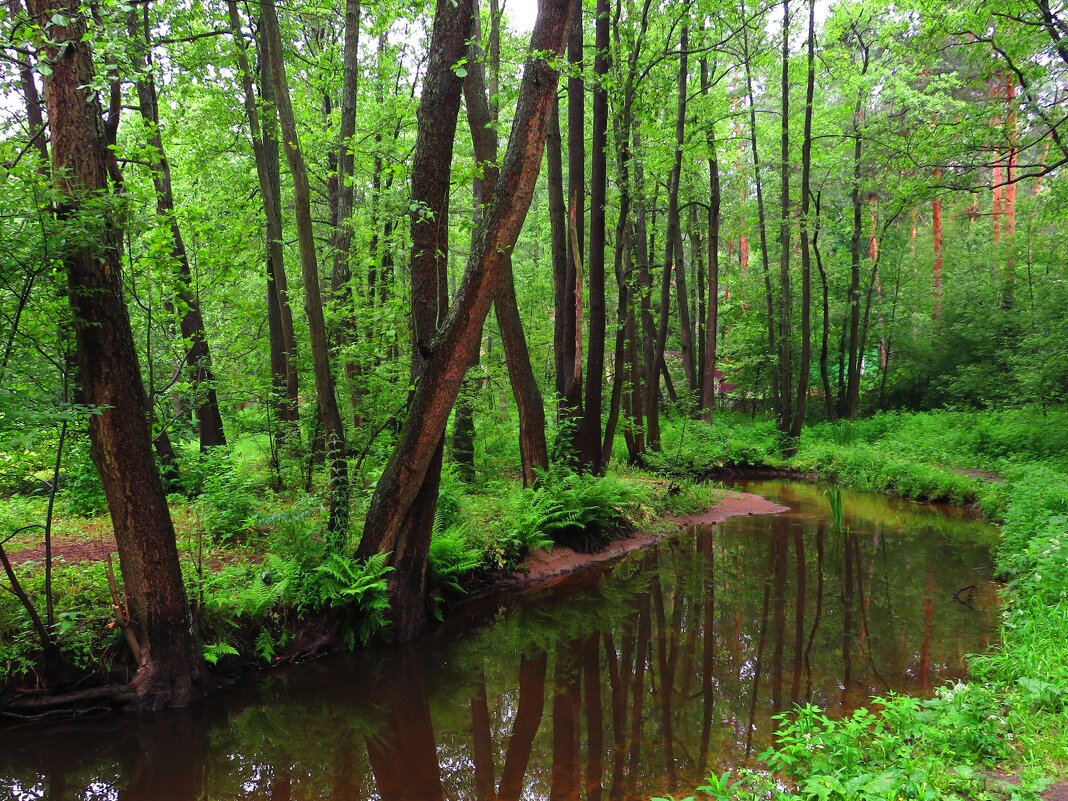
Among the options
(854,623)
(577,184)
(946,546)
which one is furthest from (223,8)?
(946,546)

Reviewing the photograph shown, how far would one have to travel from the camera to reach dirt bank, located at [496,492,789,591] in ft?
27.6

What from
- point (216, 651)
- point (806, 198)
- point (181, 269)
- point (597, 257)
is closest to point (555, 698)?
point (216, 651)

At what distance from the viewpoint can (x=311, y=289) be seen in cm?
707

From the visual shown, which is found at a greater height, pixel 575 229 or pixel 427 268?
pixel 575 229

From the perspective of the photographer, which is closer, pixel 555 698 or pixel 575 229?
pixel 555 698

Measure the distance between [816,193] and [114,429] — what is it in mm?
21033

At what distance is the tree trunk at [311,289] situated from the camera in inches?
263

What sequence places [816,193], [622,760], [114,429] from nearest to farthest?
[622,760] < [114,429] < [816,193]

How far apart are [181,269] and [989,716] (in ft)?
29.9

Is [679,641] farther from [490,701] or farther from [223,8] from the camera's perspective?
[223,8]

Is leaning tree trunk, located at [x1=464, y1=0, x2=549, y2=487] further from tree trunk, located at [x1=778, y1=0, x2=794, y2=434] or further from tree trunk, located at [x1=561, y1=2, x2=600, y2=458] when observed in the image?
tree trunk, located at [x1=778, y1=0, x2=794, y2=434]

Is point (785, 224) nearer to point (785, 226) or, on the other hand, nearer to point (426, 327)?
point (785, 226)

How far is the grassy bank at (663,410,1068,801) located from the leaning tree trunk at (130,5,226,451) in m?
5.74

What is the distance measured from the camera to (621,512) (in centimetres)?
1042
